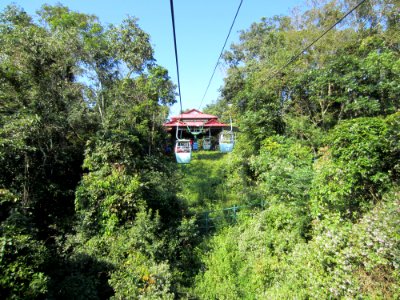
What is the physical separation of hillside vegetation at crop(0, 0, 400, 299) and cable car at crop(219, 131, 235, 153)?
3525mm

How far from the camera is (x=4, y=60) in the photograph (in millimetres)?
6328

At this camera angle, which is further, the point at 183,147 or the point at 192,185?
the point at 183,147

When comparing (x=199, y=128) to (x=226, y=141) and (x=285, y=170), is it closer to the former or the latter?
(x=226, y=141)

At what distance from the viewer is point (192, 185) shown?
1138 centimetres

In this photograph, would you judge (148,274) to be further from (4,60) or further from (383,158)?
(4,60)

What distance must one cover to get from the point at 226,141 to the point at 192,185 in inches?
216

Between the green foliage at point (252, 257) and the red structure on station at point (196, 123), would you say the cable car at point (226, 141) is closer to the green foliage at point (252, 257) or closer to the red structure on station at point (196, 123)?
the red structure on station at point (196, 123)

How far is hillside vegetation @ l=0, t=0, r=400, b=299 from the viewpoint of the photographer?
4.27m

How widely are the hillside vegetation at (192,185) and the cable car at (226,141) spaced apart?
352 cm

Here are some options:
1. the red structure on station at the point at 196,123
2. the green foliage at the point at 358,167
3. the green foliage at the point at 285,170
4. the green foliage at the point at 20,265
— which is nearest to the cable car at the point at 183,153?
the green foliage at the point at 285,170

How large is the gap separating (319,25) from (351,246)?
13552mm

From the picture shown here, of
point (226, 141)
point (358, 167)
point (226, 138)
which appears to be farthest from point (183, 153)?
point (358, 167)

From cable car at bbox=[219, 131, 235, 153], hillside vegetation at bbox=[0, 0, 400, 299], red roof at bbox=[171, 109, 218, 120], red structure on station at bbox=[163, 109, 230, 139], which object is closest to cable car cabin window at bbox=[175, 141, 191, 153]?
hillside vegetation at bbox=[0, 0, 400, 299]

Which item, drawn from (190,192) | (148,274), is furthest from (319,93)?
(148,274)
